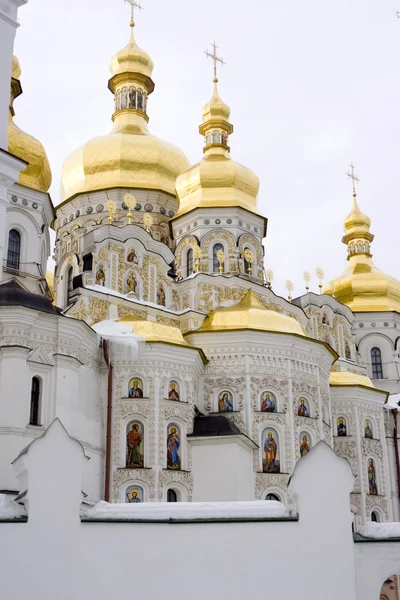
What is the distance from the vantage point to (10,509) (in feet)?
31.8

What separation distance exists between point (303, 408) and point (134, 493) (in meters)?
5.51

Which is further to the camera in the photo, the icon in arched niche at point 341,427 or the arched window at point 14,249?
the icon in arched niche at point 341,427

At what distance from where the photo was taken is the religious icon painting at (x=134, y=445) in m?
21.0

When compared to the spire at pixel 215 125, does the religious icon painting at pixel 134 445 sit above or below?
below

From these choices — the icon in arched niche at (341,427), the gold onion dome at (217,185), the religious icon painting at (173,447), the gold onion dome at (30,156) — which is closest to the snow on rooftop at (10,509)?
the religious icon painting at (173,447)

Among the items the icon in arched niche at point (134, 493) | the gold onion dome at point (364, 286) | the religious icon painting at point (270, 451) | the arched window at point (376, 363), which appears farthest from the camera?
the gold onion dome at point (364, 286)

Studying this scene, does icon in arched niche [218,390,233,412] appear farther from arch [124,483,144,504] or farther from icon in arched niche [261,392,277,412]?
arch [124,483,144,504]

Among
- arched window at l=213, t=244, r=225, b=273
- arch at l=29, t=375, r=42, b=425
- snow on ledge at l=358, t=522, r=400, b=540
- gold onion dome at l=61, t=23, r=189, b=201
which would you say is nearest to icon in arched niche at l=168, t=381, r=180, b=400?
arch at l=29, t=375, r=42, b=425

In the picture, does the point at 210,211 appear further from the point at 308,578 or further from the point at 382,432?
the point at 308,578

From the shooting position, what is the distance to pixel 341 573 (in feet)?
32.8

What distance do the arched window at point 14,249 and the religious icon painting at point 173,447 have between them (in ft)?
24.5

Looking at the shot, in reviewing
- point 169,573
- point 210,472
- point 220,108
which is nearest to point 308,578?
point 169,573

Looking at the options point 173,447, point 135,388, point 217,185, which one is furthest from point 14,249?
point 173,447

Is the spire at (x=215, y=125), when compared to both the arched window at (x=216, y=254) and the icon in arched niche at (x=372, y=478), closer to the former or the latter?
the arched window at (x=216, y=254)
